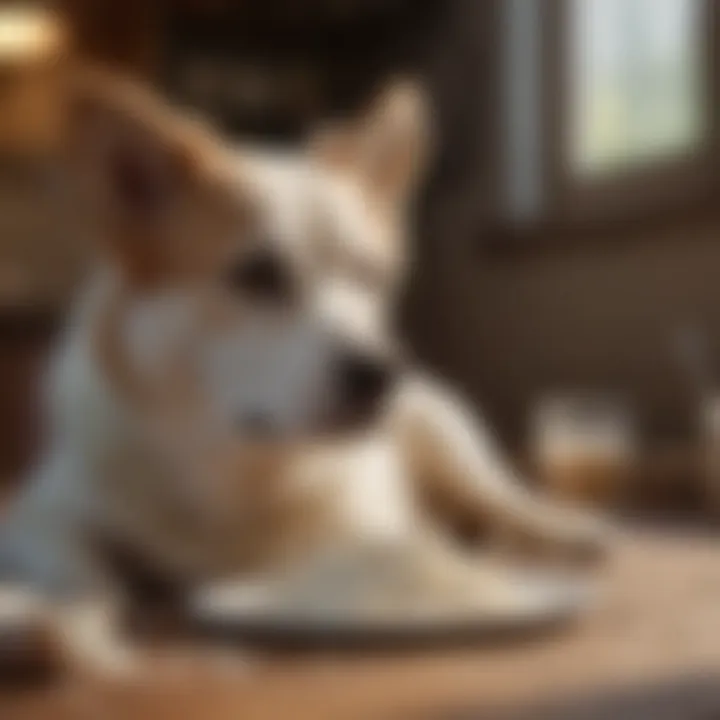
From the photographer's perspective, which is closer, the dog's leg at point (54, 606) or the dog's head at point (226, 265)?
the dog's leg at point (54, 606)

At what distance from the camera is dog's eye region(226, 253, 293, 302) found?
1009mm

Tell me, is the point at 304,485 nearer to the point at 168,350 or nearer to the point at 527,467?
the point at 168,350

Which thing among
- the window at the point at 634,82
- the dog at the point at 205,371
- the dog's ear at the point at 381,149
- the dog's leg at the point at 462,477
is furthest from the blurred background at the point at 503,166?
the dog at the point at 205,371

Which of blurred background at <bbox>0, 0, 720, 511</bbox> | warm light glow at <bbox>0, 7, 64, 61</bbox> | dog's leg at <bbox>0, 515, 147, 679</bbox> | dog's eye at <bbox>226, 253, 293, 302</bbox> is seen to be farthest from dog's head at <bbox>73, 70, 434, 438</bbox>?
warm light glow at <bbox>0, 7, 64, 61</bbox>

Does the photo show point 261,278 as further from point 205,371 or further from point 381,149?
point 381,149

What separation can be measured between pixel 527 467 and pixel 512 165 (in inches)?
38.4

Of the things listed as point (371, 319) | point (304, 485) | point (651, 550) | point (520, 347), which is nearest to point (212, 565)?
point (304, 485)

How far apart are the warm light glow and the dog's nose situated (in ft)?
7.06

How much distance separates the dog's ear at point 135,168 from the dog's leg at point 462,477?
332 millimetres

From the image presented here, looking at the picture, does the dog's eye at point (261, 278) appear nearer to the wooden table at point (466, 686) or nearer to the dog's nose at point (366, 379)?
the dog's nose at point (366, 379)

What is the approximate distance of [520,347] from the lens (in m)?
2.86

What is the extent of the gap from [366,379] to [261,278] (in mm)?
144

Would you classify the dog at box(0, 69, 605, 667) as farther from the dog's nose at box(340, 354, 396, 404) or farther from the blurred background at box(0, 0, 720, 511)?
the blurred background at box(0, 0, 720, 511)

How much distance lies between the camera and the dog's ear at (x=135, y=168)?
3.18 ft
